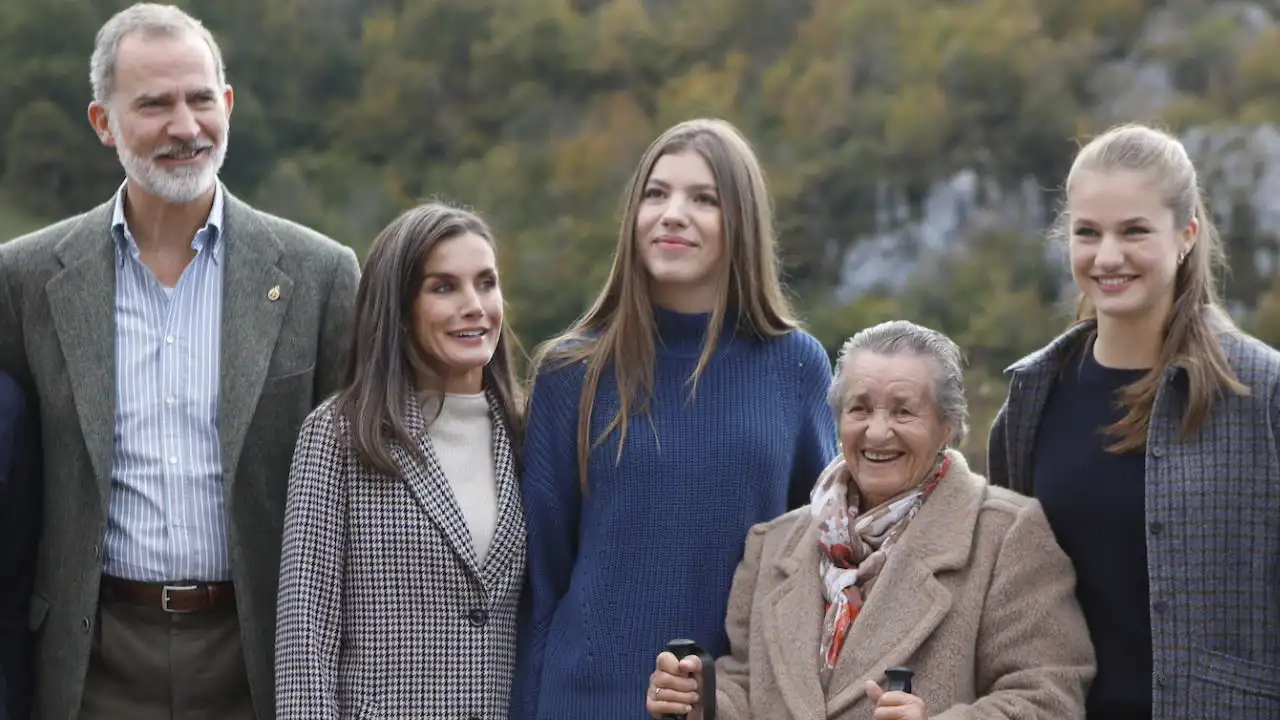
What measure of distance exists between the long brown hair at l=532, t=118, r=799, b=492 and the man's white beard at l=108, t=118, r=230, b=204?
83 centimetres

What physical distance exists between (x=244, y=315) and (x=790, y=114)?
22817 millimetres

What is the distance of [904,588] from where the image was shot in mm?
2926

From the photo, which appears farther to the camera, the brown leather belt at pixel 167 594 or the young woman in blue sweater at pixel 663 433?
the brown leather belt at pixel 167 594

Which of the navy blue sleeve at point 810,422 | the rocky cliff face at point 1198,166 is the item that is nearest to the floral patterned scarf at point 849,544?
the navy blue sleeve at point 810,422

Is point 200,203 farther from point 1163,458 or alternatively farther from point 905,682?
point 1163,458

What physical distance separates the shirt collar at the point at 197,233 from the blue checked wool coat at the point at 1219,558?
1.99 metres

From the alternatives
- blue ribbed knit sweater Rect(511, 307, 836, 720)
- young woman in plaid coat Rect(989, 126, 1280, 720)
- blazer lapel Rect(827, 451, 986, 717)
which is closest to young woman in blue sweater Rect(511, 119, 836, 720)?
blue ribbed knit sweater Rect(511, 307, 836, 720)

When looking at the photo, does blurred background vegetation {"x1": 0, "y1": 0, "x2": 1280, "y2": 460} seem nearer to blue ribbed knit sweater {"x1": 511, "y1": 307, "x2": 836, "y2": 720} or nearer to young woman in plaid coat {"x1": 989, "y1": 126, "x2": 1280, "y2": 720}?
blue ribbed knit sweater {"x1": 511, "y1": 307, "x2": 836, "y2": 720}

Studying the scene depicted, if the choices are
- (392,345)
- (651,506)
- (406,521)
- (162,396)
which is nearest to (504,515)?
(406,521)

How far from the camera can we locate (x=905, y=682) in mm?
2783

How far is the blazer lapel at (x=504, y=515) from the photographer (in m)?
→ 3.27

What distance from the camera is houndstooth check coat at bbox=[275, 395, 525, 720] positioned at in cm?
320

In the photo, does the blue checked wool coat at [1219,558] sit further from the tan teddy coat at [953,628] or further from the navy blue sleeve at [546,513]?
the navy blue sleeve at [546,513]

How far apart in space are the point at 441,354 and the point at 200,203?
69 centimetres
